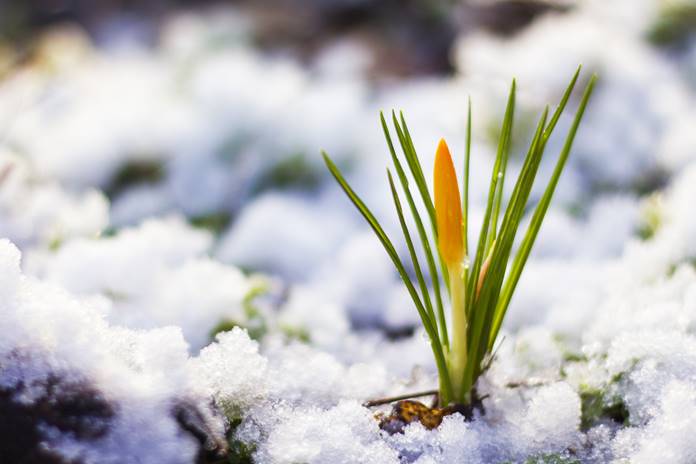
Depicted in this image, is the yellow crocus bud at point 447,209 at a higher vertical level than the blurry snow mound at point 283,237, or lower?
lower

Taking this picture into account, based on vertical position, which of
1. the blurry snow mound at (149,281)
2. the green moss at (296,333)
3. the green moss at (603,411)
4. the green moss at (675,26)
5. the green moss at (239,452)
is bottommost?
the green moss at (603,411)

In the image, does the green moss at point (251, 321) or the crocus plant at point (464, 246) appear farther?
the green moss at point (251, 321)

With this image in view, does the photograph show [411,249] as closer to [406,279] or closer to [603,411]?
[406,279]

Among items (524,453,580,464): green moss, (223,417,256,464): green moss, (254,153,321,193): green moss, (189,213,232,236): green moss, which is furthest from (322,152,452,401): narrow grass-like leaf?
(254,153,321,193): green moss

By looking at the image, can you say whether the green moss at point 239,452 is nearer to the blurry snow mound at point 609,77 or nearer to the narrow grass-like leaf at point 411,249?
the narrow grass-like leaf at point 411,249

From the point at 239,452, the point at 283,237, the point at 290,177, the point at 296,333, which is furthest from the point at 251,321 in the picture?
the point at 290,177

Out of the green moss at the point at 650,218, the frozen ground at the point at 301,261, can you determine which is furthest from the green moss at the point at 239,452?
the green moss at the point at 650,218

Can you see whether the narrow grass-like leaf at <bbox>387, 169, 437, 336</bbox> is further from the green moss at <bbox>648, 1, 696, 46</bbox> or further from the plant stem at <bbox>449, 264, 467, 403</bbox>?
the green moss at <bbox>648, 1, 696, 46</bbox>

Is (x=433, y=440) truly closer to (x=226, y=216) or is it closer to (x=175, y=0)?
(x=226, y=216)
